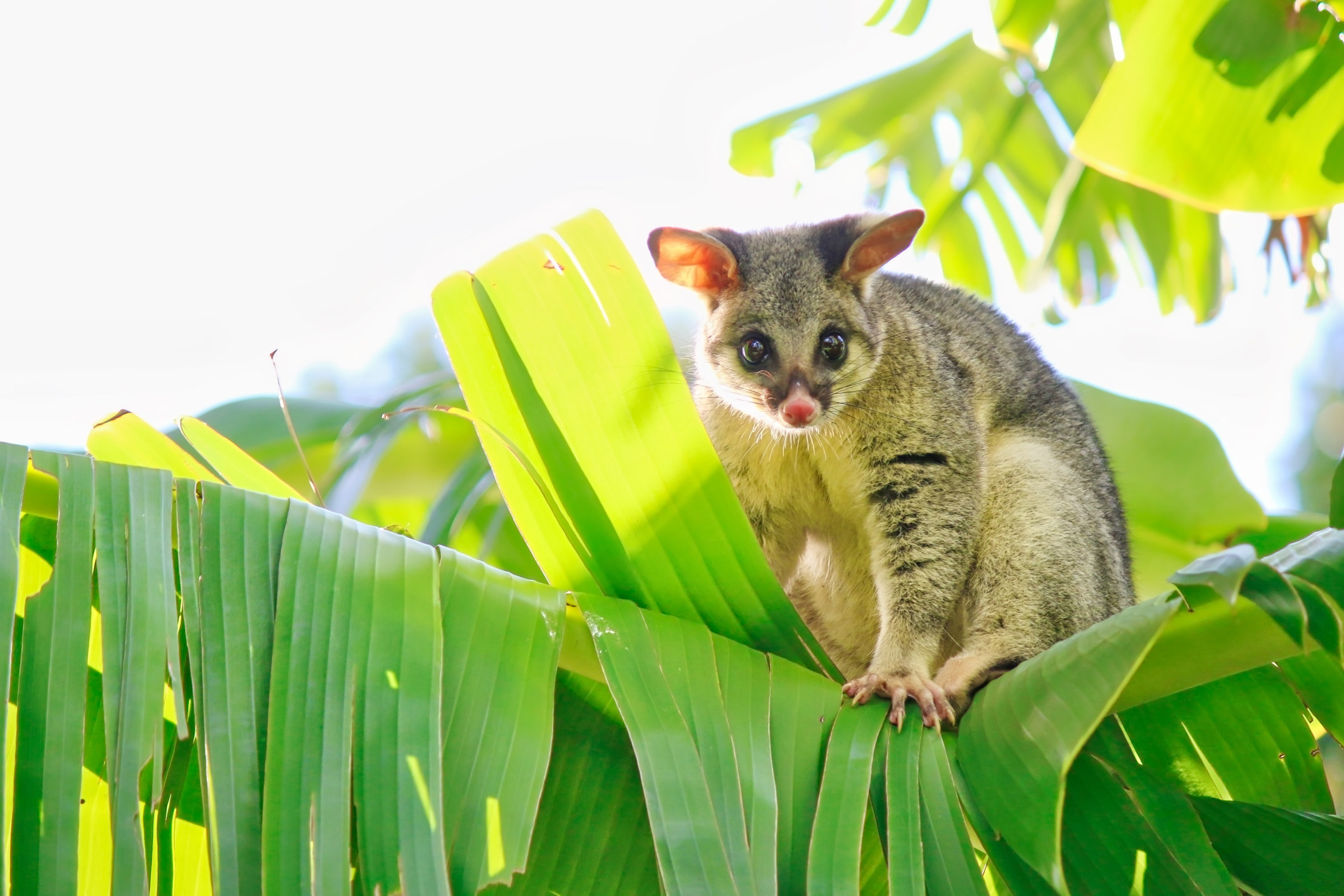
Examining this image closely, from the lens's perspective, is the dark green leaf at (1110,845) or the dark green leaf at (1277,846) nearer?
the dark green leaf at (1110,845)

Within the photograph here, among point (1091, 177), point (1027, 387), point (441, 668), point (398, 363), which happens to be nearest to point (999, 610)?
point (1027, 387)

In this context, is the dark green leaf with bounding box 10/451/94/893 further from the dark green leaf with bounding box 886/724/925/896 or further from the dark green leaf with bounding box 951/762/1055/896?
the dark green leaf with bounding box 951/762/1055/896

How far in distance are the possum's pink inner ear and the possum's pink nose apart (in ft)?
1.94

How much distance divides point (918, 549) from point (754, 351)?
0.83 meters

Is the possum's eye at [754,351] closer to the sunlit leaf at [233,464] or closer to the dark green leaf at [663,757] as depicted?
the dark green leaf at [663,757]

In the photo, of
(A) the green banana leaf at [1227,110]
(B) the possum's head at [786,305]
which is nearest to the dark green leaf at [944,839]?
(B) the possum's head at [786,305]

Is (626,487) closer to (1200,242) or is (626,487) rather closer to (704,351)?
(704,351)

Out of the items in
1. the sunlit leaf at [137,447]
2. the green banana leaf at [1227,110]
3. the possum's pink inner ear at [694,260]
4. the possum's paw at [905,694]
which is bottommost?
the possum's paw at [905,694]

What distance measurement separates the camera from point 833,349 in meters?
3.23

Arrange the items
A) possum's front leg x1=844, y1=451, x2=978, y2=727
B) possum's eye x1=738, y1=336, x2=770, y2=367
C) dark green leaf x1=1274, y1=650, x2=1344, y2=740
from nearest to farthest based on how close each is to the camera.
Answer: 1. dark green leaf x1=1274, y1=650, x2=1344, y2=740
2. possum's front leg x1=844, y1=451, x2=978, y2=727
3. possum's eye x1=738, y1=336, x2=770, y2=367

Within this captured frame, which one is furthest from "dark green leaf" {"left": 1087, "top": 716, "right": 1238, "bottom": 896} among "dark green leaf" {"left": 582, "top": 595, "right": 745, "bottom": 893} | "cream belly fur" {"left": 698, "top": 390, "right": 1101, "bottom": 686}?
"cream belly fur" {"left": 698, "top": 390, "right": 1101, "bottom": 686}

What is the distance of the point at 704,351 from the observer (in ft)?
11.4

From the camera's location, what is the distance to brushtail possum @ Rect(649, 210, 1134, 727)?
9.00 feet

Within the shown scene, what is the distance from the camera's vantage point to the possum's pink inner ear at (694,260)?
3.17 metres
